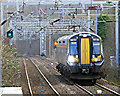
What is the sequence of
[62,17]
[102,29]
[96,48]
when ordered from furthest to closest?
[102,29] → [62,17] → [96,48]

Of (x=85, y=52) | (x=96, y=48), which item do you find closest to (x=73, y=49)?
(x=85, y=52)

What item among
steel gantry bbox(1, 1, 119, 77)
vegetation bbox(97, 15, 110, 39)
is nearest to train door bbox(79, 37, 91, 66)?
steel gantry bbox(1, 1, 119, 77)

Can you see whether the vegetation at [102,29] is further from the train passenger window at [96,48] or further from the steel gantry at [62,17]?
the train passenger window at [96,48]

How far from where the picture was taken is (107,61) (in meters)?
18.4

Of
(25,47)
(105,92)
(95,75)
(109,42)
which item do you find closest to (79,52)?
(95,75)

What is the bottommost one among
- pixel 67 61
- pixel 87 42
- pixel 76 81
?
pixel 76 81

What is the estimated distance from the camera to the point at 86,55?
494 inches

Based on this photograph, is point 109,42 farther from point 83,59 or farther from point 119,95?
point 119,95

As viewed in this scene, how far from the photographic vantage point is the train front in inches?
493

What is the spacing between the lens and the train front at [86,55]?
12531 mm

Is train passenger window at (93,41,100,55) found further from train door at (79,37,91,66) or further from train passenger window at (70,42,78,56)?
train passenger window at (70,42,78,56)

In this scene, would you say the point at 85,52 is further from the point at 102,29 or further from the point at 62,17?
the point at 102,29

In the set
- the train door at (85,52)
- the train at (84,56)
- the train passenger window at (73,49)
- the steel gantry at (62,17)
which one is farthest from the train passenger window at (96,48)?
the steel gantry at (62,17)

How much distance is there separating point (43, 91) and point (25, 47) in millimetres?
48043
